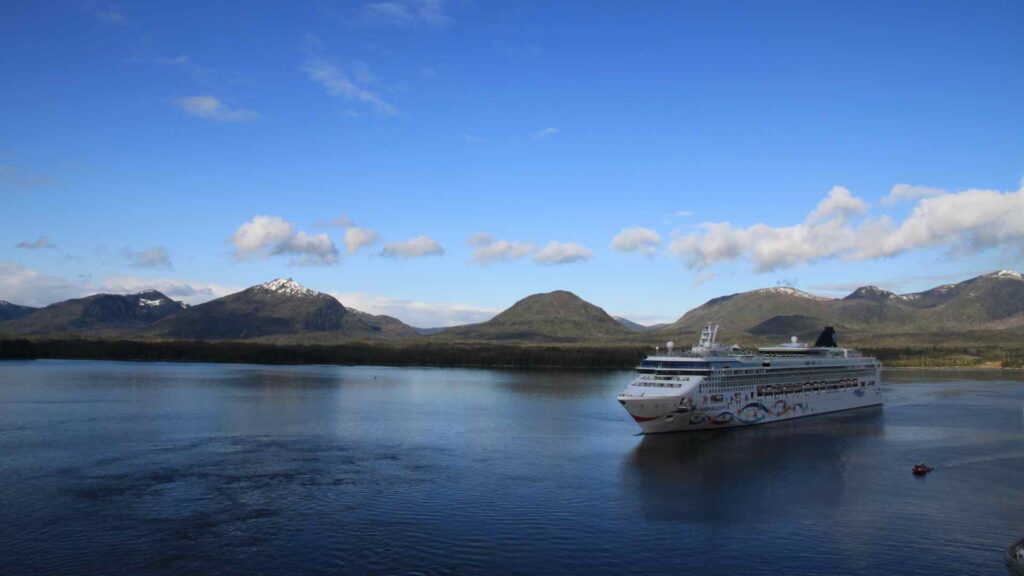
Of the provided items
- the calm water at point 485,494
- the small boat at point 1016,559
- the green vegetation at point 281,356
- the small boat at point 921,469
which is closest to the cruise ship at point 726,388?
the calm water at point 485,494

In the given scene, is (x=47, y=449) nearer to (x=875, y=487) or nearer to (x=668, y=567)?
(x=668, y=567)

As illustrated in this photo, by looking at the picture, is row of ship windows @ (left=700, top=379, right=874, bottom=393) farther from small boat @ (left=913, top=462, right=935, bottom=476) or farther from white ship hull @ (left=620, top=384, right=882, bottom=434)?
small boat @ (left=913, top=462, right=935, bottom=476)

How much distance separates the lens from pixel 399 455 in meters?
47.2

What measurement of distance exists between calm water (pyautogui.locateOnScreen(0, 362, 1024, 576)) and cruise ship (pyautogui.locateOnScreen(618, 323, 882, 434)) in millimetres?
1977

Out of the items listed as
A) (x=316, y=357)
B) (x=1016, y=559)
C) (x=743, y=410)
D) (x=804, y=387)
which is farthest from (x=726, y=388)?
(x=316, y=357)

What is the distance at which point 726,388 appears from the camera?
6159 centimetres

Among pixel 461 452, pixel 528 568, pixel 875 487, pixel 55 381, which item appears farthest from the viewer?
pixel 55 381

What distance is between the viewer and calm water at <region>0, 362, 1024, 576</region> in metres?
27.2

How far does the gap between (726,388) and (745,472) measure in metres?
18.0

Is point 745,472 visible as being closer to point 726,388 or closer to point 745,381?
point 726,388

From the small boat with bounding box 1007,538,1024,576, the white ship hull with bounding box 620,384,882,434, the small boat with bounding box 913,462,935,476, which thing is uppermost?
the white ship hull with bounding box 620,384,882,434

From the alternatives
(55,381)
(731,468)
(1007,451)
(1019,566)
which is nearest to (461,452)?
(731,468)

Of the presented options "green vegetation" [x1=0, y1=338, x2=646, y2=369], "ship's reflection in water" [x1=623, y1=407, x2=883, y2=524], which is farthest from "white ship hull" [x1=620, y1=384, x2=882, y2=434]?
"green vegetation" [x1=0, y1=338, x2=646, y2=369]

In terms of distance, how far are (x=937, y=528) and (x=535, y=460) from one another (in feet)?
73.6
